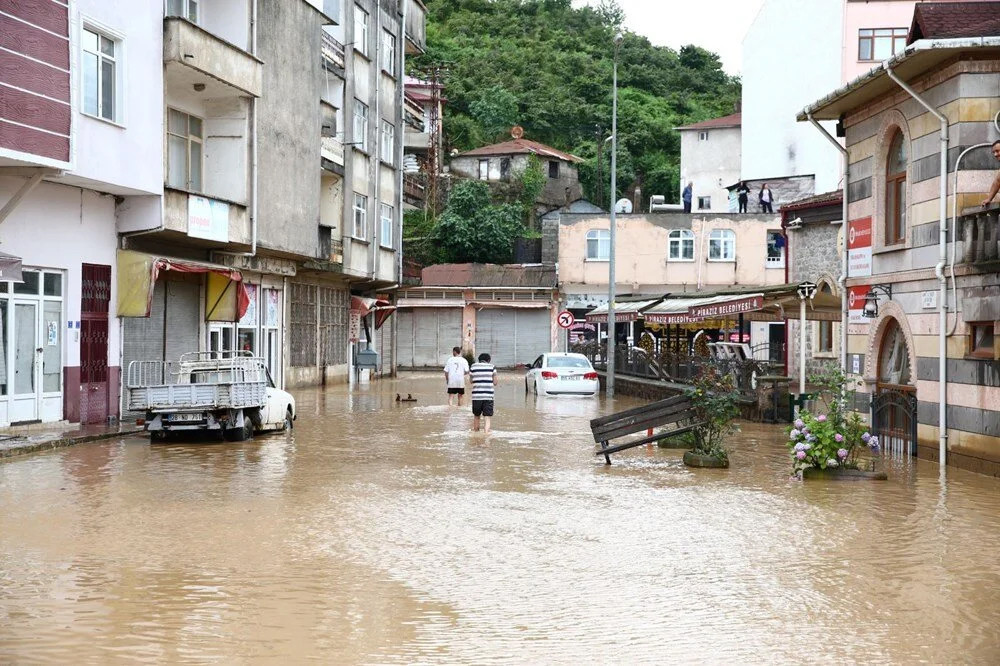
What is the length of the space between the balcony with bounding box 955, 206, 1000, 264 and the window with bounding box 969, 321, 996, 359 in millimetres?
949

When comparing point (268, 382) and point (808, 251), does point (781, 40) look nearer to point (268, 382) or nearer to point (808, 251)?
point (808, 251)

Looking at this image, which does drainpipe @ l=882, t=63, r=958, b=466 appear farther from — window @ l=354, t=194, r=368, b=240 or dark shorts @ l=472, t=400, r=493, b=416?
window @ l=354, t=194, r=368, b=240

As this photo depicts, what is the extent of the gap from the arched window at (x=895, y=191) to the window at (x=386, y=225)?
2720 centimetres

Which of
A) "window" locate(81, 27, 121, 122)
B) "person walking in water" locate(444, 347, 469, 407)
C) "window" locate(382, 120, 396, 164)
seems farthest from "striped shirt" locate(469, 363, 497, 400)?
"window" locate(382, 120, 396, 164)

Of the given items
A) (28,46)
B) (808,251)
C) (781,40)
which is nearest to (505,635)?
(28,46)

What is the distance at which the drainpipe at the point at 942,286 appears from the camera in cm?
1712

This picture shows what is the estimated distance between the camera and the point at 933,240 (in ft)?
58.2

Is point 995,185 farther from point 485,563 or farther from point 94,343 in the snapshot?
point 94,343

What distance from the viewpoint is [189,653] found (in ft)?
23.1

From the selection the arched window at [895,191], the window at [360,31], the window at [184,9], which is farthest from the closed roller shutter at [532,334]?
the arched window at [895,191]

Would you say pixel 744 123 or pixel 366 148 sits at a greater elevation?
pixel 744 123

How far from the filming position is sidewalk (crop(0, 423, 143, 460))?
59.9ft

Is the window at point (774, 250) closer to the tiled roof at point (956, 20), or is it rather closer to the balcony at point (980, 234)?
the tiled roof at point (956, 20)

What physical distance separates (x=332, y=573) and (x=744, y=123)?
5518 cm
